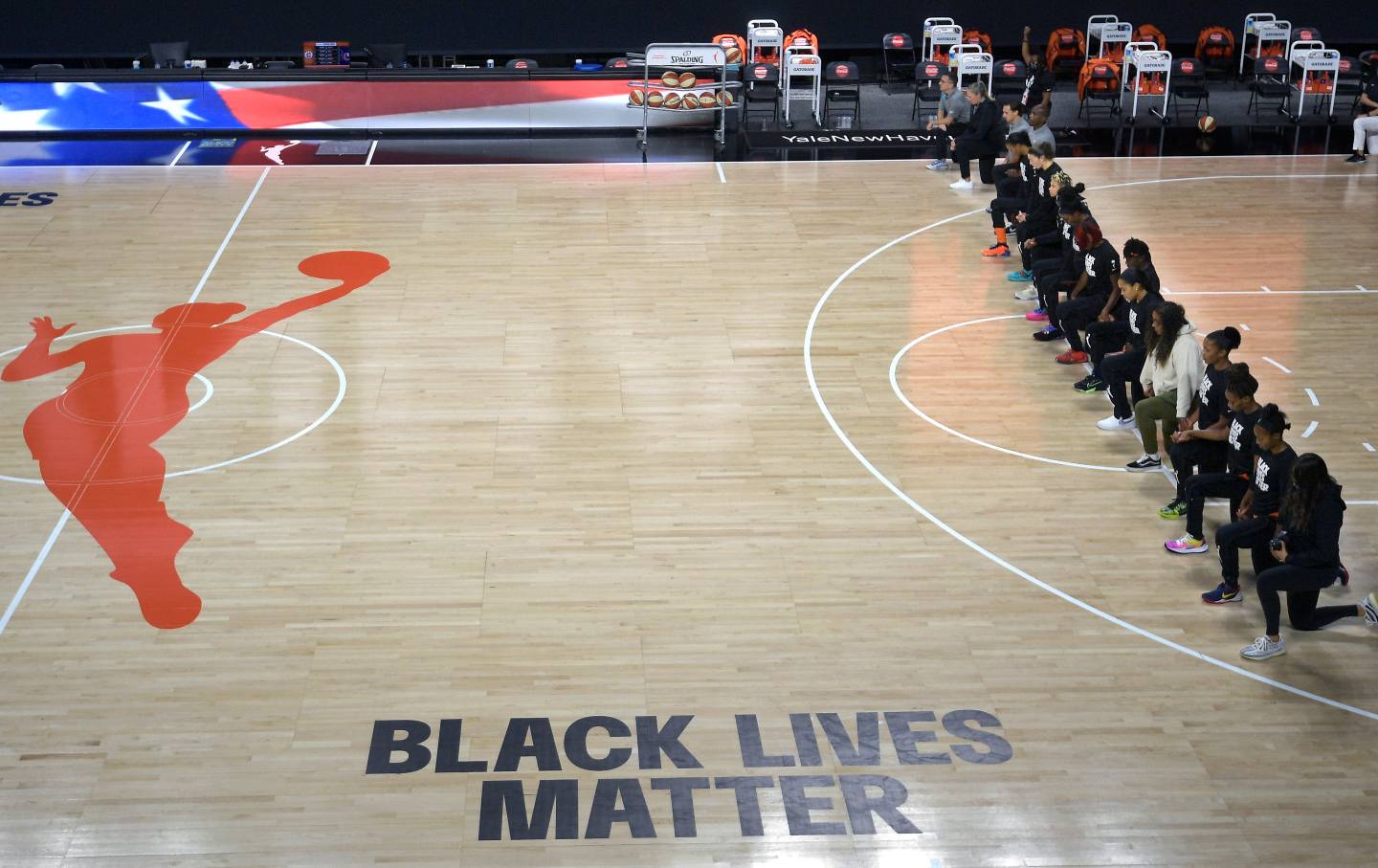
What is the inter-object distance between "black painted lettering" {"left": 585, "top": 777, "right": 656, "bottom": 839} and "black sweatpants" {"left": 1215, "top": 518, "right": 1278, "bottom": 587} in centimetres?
425

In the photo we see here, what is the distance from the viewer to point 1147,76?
22141mm

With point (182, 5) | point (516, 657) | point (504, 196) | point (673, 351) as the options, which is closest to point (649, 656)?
point (516, 657)

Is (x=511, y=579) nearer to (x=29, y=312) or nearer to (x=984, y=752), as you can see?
(x=984, y=752)

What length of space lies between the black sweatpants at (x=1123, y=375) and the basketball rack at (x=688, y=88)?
9.27 m

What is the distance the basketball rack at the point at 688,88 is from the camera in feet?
65.4

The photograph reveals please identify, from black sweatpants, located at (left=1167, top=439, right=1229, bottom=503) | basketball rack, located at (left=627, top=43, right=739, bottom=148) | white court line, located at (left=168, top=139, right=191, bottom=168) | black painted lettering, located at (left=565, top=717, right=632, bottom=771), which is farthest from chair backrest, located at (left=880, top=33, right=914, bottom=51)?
black painted lettering, located at (left=565, top=717, right=632, bottom=771)

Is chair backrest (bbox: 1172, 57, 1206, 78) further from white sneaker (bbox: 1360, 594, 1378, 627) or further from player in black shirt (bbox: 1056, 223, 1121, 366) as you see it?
white sneaker (bbox: 1360, 594, 1378, 627)

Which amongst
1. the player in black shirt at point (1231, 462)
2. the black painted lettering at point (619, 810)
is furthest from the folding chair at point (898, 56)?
the black painted lettering at point (619, 810)

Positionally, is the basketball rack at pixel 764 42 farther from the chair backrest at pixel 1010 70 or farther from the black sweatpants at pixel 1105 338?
the black sweatpants at pixel 1105 338

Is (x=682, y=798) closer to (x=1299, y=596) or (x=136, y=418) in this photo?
(x=1299, y=596)

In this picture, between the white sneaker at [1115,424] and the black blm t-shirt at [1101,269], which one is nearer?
the white sneaker at [1115,424]

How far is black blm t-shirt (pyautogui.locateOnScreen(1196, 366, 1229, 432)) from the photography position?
10.2m

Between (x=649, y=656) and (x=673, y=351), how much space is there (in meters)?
4.87

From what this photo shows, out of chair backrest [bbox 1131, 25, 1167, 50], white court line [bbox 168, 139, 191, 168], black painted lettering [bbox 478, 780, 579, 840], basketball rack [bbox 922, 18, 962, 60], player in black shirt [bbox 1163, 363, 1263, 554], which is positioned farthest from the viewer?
chair backrest [bbox 1131, 25, 1167, 50]
